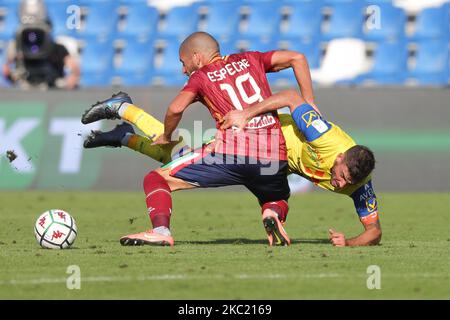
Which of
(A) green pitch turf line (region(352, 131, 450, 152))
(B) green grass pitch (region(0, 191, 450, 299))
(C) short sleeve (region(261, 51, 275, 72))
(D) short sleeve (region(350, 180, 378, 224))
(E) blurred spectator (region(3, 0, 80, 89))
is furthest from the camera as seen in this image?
(E) blurred spectator (region(3, 0, 80, 89))

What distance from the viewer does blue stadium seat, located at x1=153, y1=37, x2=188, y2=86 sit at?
21344 mm

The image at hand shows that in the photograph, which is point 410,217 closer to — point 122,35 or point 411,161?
point 411,161

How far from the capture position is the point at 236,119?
9.24m

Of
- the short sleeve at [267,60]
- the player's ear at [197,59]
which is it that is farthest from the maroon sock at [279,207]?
the player's ear at [197,59]

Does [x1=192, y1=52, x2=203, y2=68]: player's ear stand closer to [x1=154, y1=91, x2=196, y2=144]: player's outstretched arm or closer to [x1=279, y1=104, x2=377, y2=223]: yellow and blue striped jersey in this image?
[x1=154, y1=91, x2=196, y2=144]: player's outstretched arm

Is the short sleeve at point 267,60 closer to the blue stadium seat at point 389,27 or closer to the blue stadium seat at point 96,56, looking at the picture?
the blue stadium seat at point 389,27

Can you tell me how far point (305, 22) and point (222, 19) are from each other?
1.78 m

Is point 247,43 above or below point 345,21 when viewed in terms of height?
below

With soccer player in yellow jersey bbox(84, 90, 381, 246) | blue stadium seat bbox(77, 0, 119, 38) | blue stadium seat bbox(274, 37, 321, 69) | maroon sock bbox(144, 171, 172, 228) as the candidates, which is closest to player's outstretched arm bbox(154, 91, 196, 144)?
soccer player in yellow jersey bbox(84, 90, 381, 246)

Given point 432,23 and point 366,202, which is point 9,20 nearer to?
point 432,23

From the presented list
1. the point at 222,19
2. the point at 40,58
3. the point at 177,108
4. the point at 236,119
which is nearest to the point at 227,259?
the point at 236,119

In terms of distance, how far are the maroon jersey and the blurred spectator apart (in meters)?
9.75

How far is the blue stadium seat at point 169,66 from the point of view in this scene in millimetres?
21344
